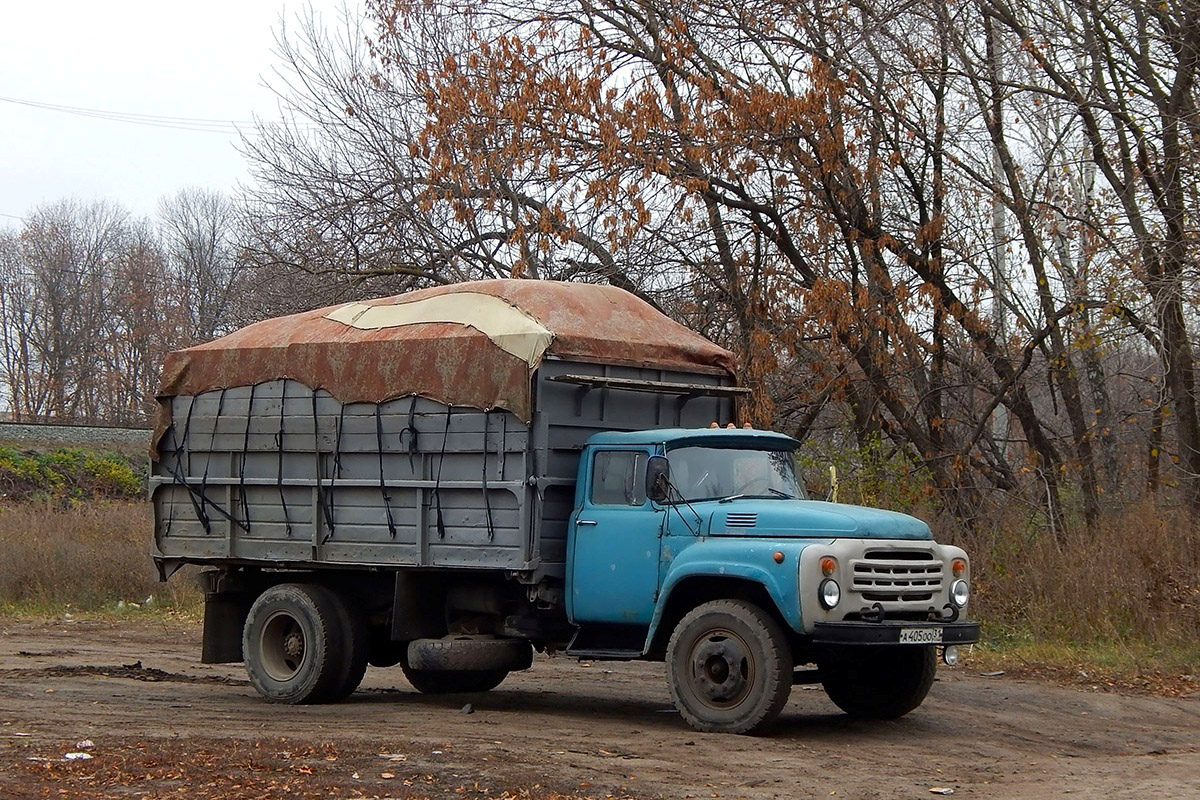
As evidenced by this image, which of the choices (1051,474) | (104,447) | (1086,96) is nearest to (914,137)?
(1086,96)

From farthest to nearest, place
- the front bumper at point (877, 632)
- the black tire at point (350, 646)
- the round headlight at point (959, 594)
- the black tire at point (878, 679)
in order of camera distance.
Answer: the black tire at point (350, 646) < the black tire at point (878, 679) < the round headlight at point (959, 594) < the front bumper at point (877, 632)

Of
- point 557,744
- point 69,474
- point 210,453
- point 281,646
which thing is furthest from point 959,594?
point 69,474

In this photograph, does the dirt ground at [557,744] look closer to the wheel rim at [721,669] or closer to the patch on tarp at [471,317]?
the wheel rim at [721,669]

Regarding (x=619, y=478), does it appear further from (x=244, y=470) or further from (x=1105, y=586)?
(x=1105, y=586)

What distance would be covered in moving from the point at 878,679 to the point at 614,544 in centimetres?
233

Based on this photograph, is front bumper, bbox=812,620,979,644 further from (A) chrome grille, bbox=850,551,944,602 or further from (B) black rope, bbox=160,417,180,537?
(B) black rope, bbox=160,417,180,537

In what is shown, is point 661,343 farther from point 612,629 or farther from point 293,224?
point 293,224

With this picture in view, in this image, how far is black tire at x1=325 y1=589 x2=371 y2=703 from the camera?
40.2 feet

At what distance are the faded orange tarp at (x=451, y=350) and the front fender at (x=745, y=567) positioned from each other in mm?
1744

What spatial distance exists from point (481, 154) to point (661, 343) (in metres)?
8.89

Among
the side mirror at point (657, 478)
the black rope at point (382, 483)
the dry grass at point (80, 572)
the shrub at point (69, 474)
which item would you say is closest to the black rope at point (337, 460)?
the black rope at point (382, 483)

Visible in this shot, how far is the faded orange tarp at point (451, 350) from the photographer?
1124 centimetres

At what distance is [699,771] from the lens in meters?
8.55

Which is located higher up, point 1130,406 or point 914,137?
point 914,137
